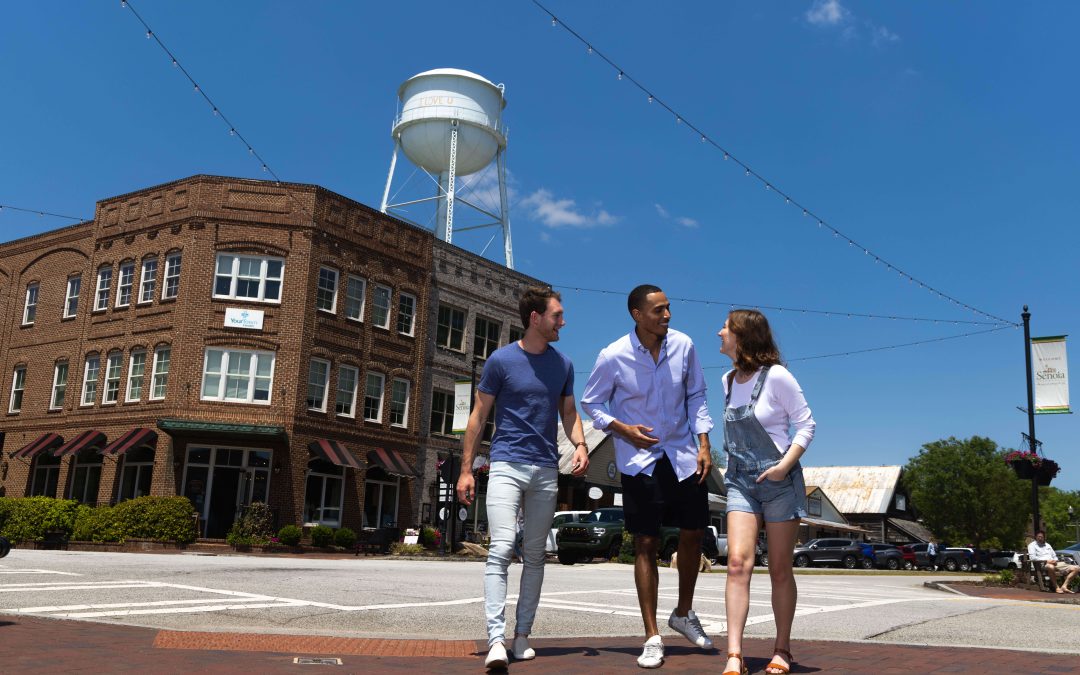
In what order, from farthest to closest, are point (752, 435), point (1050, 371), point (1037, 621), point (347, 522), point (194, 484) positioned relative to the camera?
point (347, 522) → point (194, 484) → point (1050, 371) → point (1037, 621) → point (752, 435)

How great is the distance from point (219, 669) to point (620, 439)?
95.0 inches

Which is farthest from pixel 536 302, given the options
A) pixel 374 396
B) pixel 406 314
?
pixel 406 314

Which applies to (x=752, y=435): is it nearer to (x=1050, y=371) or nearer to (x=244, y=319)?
(x=1050, y=371)

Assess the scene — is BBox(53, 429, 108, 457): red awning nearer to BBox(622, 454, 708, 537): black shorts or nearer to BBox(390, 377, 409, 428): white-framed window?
BBox(390, 377, 409, 428): white-framed window

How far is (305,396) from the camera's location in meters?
30.4

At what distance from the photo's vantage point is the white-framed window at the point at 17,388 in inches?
1372

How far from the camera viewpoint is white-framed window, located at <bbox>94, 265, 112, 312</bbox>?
3275cm

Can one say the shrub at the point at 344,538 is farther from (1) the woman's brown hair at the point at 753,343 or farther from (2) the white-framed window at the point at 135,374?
(1) the woman's brown hair at the point at 753,343

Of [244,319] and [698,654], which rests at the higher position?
[244,319]

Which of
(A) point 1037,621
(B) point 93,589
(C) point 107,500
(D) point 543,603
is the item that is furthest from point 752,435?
(C) point 107,500

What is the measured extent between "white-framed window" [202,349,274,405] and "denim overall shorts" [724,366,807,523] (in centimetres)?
2651

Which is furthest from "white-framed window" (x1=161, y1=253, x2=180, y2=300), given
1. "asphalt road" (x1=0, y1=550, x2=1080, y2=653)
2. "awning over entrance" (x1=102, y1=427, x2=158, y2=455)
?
"asphalt road" (x1=0, y1=550, x2=1080, y2=653)

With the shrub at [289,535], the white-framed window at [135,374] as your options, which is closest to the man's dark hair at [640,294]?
the shrub at [289,535]

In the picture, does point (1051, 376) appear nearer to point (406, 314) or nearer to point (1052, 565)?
point (1052, 565)
